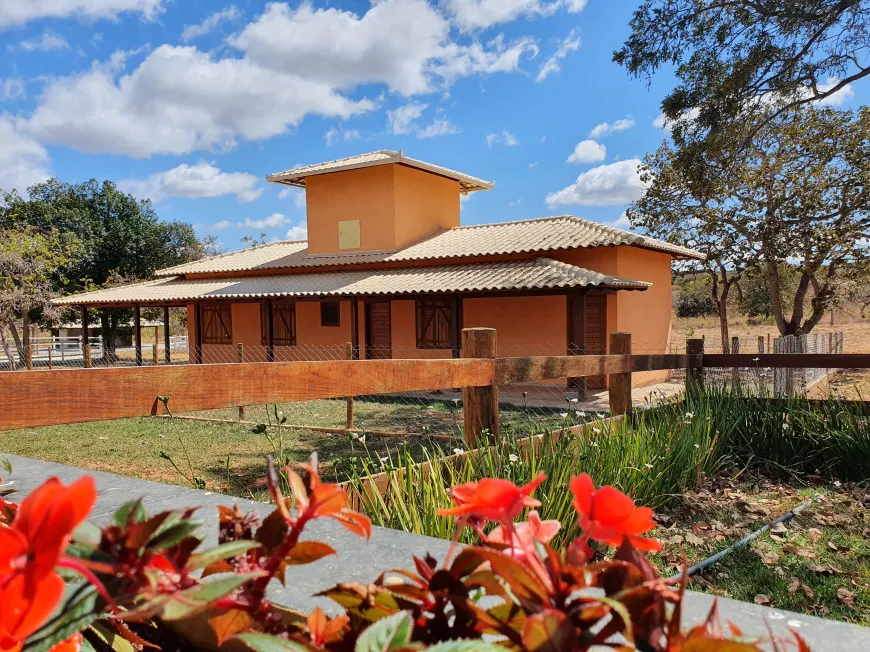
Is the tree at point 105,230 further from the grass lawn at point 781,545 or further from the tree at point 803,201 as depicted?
the grass lawn at point 781,545

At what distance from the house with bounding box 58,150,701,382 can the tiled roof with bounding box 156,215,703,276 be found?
6cm

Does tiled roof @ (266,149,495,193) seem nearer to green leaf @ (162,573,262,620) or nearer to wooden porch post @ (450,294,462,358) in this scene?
wooden porch post @ (450,294,462,358)

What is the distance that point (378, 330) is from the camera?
17391 mm

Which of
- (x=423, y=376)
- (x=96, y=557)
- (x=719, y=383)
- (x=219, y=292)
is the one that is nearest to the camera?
(x=96, y=557)

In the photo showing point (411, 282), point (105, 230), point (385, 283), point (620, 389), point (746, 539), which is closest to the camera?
point (746, 539)

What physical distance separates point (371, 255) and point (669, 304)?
8.33m

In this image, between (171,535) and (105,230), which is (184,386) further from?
(105,230)

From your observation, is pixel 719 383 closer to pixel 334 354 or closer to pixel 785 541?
pixel 785 541

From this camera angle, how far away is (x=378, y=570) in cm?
78

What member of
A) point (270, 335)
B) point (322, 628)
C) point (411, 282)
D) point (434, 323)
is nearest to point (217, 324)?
point (270, 335)

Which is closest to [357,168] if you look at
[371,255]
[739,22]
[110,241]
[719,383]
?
[371,255]

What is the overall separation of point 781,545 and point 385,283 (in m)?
12.5

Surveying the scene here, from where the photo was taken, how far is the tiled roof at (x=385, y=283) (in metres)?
12.9

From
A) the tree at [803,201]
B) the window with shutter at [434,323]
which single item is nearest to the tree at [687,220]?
the tree at [803,201]
